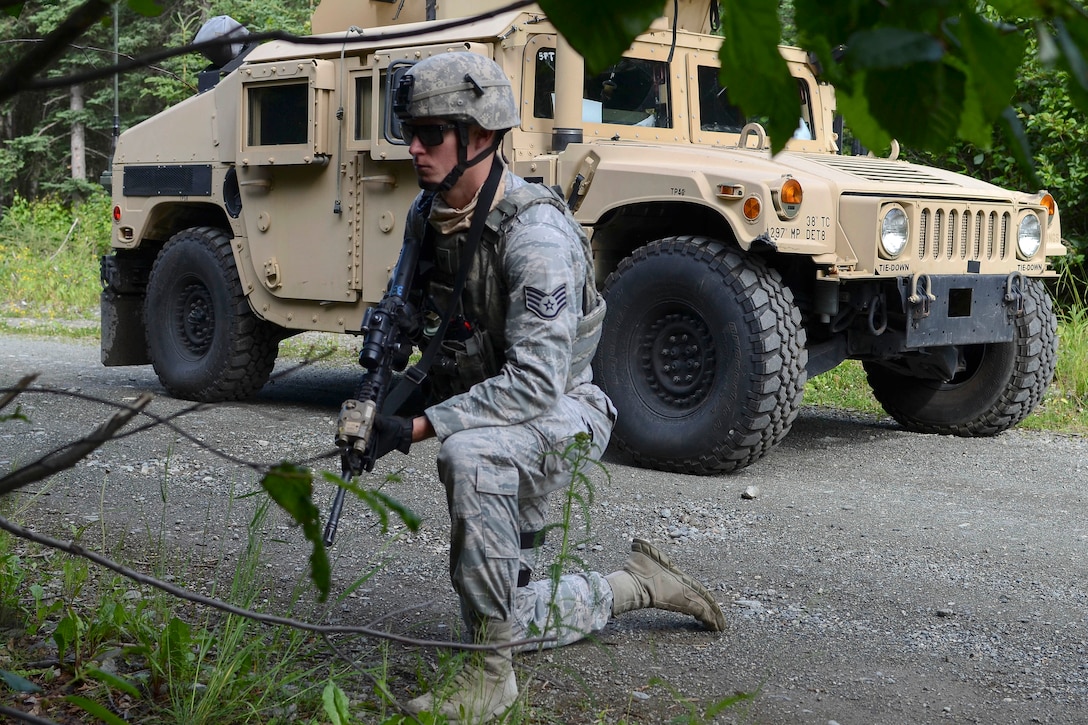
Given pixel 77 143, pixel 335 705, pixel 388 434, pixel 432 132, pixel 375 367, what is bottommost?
pixel 335 705

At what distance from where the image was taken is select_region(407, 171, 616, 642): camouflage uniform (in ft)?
8.82

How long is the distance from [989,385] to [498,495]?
167 inches

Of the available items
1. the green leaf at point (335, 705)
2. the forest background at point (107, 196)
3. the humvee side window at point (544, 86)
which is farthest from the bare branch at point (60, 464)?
the humvee side window at point (544, 86)

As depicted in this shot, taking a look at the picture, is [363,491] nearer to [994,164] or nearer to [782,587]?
[782,587]

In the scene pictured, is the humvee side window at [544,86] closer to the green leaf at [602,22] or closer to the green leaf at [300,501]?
the green leaf at [300,501]

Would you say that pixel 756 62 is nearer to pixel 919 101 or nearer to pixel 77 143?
pixel 919 101

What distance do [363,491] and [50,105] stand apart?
26.0 metres

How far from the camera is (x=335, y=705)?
2490mm

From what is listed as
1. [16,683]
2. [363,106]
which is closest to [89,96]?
[363,106]

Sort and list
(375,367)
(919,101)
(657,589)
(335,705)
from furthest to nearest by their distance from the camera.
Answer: (657,589), (375,367), (335,705), (919,101)

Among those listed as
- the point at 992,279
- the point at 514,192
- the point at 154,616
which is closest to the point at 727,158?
the point at 992,279

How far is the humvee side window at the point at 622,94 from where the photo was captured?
575cm

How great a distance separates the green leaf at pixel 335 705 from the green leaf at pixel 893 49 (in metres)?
1.87

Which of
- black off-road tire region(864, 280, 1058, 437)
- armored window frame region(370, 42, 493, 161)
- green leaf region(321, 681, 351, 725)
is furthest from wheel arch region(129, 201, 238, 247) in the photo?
green leaf region(321, 681, 351, 725)
